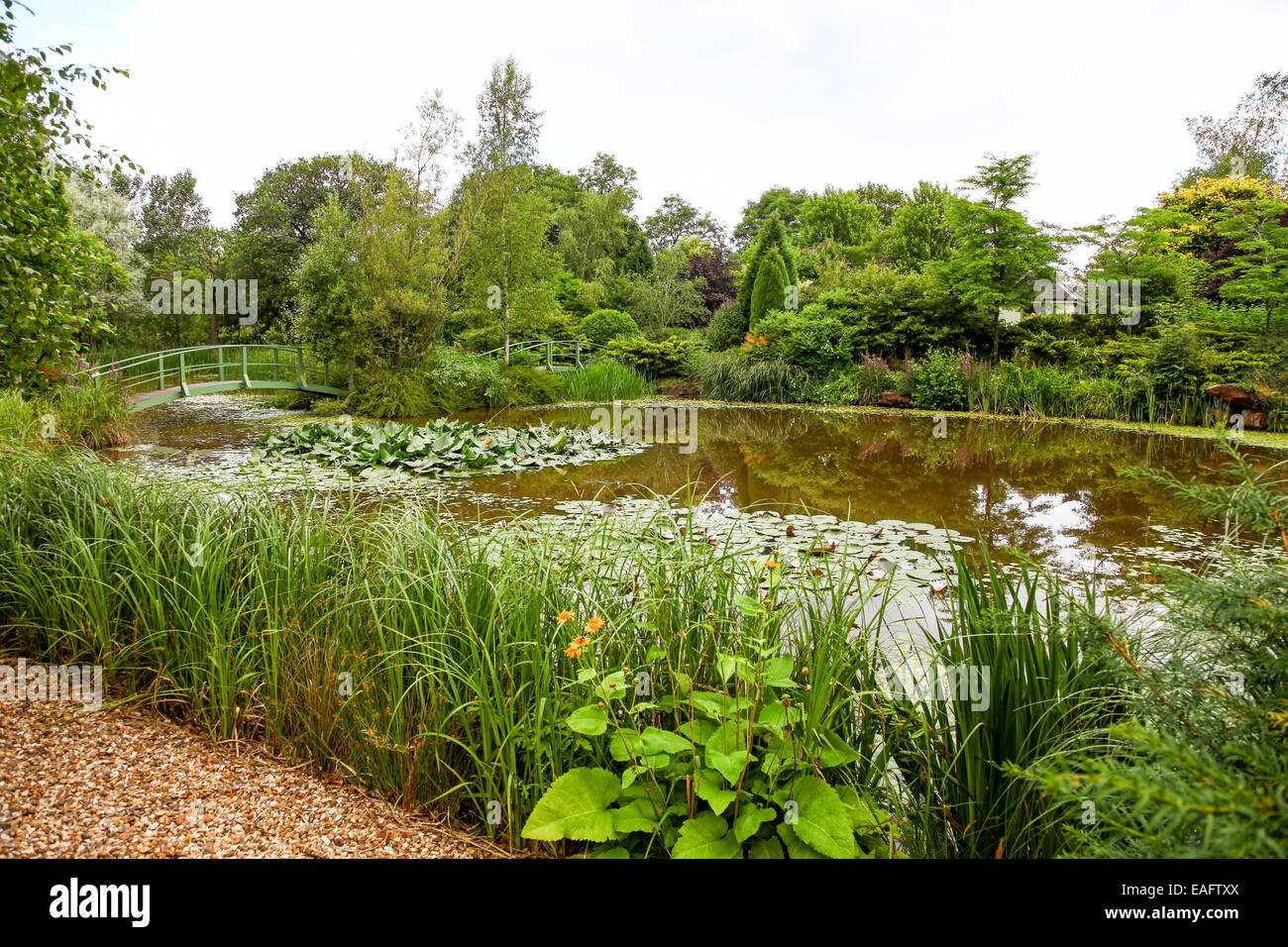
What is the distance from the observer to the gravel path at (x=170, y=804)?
156cm

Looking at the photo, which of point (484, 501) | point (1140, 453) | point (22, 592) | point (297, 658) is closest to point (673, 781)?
point (297, 658)

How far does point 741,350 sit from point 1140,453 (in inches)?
349

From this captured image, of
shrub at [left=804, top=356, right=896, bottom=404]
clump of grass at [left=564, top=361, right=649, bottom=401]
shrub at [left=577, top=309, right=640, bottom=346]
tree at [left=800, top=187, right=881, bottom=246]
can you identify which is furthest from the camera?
tree at [left=800, top=187, right=881, bottom=246]

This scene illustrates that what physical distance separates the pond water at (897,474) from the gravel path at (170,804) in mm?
1585

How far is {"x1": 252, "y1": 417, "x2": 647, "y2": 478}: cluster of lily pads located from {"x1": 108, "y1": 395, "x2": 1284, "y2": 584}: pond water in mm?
339

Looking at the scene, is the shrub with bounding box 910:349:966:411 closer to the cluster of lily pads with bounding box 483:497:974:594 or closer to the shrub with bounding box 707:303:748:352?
the shrub with bounding box 707:303:748:352

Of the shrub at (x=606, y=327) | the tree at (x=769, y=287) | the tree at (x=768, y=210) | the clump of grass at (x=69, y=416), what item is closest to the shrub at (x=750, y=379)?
the tree at (x=769, y=287)

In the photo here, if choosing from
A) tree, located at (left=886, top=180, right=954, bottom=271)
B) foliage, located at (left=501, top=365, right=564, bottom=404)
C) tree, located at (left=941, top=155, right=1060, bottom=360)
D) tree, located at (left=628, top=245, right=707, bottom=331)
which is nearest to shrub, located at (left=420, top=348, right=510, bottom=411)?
foliage, located at (left=501, top=365, right=564, bottom=404)

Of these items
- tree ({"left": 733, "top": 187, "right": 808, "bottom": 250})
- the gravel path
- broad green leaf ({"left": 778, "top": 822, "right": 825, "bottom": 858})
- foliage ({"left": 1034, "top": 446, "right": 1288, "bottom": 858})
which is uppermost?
tree ({"left": 733, "top": 187, "right": 808, "bottom": 250})

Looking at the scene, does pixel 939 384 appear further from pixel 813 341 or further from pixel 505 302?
pixel 505 302

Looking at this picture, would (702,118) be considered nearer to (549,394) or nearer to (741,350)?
(741,350)

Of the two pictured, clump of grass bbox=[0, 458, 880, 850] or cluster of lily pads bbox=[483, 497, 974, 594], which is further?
cluster of lily pads bbox=[483, 497, 974, 594]

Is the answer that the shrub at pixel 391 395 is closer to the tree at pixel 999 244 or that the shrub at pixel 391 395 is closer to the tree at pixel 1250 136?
the tree at pixel 999 244

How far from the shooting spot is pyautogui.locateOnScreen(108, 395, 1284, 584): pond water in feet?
17.1
